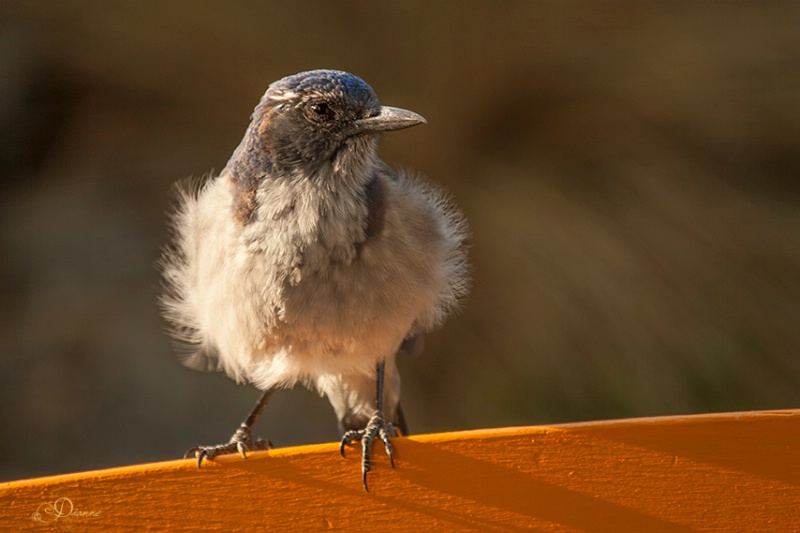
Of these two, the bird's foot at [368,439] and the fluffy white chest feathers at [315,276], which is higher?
the fluffy white chest feathers at [315,276]

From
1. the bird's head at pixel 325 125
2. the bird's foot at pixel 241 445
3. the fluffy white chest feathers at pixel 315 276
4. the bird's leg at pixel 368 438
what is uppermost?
the bird's head at pixel 325 125

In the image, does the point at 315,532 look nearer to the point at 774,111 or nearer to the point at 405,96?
the point at 405,96

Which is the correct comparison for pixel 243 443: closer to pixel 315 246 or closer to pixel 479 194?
pixel 315 246

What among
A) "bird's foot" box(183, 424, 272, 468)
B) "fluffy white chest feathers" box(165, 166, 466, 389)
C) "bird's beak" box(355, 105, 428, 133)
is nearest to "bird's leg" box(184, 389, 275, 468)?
"bird's foot" box(183, 424, 272, 468)

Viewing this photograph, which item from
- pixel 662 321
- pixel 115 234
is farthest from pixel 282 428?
pixel 662 321

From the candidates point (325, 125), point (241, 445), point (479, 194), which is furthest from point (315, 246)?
point (479, 194)

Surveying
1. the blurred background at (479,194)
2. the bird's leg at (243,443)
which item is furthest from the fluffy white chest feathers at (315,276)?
the blurred background at (479,194)

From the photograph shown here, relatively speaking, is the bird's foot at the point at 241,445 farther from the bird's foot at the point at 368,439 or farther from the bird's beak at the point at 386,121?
the bird's beak at the point at 386,121

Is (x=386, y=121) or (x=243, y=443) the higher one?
(x=386, y=121)
